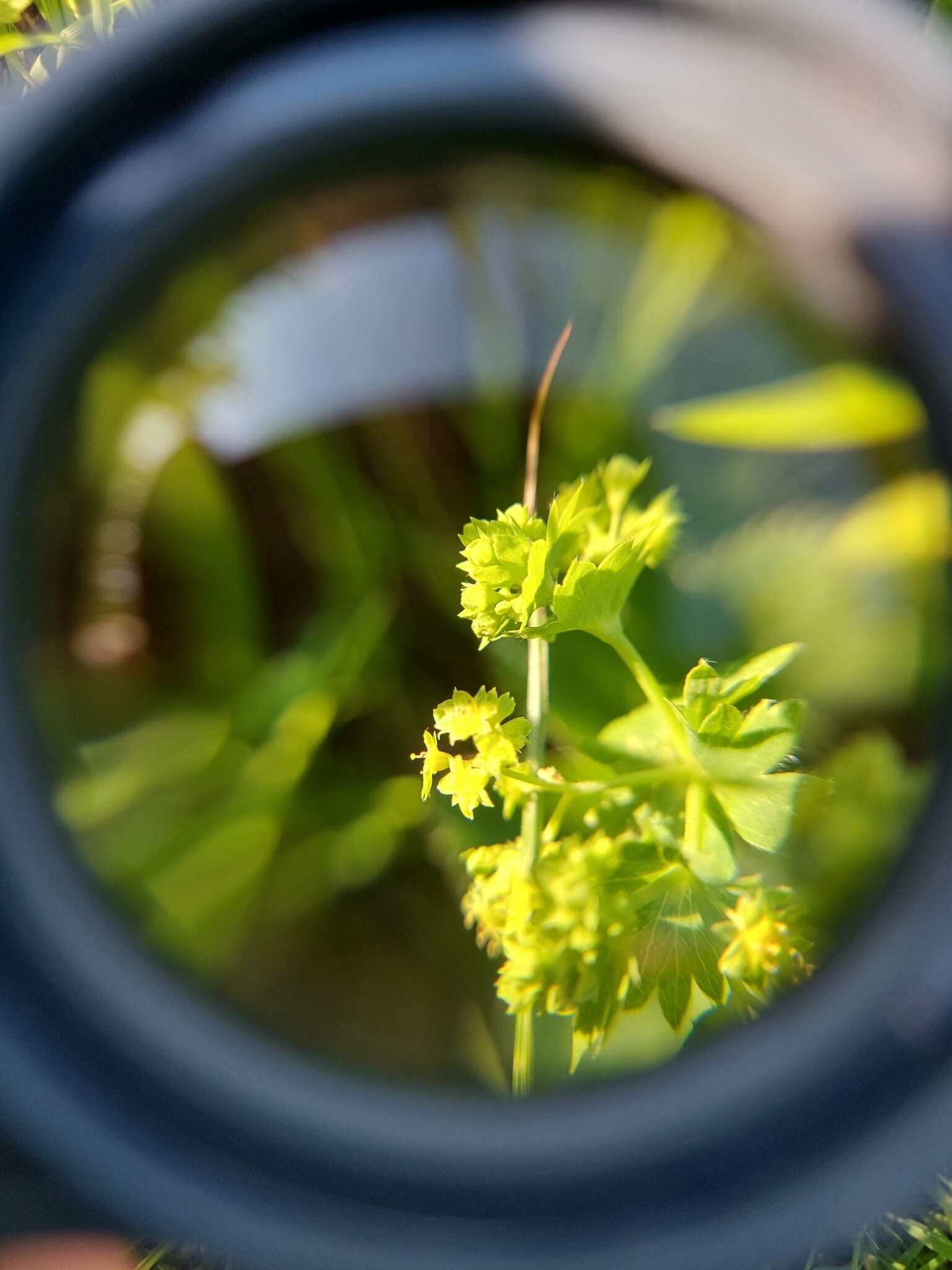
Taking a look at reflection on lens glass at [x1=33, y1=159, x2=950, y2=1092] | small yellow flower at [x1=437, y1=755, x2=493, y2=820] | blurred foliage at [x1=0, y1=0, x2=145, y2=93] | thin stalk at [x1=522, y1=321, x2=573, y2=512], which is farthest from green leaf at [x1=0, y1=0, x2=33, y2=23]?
small yellow flower at [x1=437, y1=755, x2=493, y2=820]

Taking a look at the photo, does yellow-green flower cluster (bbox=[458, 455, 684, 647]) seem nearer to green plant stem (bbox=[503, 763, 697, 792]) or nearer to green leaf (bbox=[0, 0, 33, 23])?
green plant stem (bbox=[503, 763, 697, 792])

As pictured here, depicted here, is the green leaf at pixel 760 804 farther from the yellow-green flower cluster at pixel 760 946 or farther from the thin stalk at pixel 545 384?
the thin stalk at pixel 545 384

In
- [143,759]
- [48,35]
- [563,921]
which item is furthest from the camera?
[143,759]

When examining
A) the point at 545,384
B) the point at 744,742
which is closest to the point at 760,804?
the point at 744,742

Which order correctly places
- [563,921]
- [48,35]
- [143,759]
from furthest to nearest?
[143,759] < [48,35] < [563,921]

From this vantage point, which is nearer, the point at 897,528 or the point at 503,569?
the point at 503,569

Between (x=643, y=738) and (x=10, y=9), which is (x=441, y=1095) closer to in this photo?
(x=643, y=738)

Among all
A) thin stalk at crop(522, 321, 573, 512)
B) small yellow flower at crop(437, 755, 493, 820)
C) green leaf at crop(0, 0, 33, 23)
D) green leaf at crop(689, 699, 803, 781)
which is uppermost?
green leaf at crop(0, 0, 33, 23)

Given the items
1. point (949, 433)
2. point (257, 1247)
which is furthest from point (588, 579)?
point (257, 1247)
